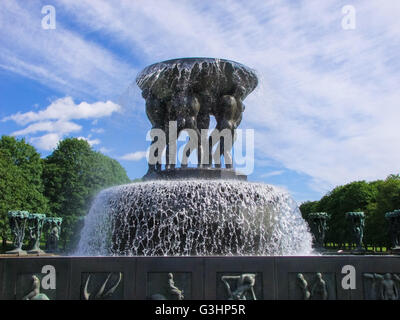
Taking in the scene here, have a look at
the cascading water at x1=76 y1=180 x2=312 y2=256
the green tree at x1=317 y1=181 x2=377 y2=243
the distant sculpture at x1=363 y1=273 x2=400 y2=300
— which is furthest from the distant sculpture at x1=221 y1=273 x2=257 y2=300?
the green tree at x1=317 y1=181 x2=377 y2=243

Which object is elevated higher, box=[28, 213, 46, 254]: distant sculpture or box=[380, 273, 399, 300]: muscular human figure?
box=[28, 213, 46, 254]: distant sculpture

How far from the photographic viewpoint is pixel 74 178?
40875 millimetres

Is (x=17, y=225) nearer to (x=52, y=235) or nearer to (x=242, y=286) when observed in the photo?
(x=52, y=235)

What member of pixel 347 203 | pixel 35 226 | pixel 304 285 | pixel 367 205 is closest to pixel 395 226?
pixel 304 285

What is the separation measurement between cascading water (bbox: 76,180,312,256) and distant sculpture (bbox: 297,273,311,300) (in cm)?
297

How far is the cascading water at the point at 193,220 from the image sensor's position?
10289mm

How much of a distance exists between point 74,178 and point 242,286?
35.9 metres

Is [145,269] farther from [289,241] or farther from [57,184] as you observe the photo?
[57,184]

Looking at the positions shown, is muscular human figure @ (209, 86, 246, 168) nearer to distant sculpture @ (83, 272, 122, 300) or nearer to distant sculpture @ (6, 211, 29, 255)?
distant sculpture @ (83, 272, 122, 300)

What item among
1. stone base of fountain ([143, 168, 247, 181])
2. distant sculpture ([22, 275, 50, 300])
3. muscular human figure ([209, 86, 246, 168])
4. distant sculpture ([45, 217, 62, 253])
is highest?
muscular human figure ([209, 86, 246, 168])

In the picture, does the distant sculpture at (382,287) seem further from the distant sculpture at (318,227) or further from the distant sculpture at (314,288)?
the distant sculpture at (318,227)

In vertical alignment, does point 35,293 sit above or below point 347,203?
below

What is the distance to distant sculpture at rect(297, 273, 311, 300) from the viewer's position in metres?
7.47

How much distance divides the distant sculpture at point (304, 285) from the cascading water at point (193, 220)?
2972 mm
